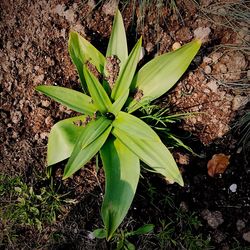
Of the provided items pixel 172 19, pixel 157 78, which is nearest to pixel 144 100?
pixel 157 78

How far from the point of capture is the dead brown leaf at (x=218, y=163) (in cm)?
218

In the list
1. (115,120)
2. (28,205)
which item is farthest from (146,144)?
(28,205)

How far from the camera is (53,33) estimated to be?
7.43 ft

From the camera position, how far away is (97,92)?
6.28ft

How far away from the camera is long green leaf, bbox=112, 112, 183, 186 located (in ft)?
6.05

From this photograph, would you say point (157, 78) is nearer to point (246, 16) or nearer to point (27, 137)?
point (246, 16)

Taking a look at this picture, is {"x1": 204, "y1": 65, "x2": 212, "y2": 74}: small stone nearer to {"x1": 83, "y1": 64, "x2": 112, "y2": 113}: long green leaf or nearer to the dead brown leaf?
the dead brown leaf

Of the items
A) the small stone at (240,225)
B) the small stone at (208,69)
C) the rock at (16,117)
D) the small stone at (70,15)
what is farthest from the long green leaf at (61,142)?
the small stone at (240,225)

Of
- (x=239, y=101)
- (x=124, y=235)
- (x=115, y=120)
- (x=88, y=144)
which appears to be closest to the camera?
(x=88, y=144)

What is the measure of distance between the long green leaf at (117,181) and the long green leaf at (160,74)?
218 mm

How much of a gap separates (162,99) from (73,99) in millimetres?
507

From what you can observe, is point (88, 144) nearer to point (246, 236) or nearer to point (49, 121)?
point (49, 121)

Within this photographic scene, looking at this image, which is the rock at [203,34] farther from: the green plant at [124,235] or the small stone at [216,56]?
the green plant at [124,235]

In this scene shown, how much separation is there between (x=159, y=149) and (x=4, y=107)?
35.3 inches
